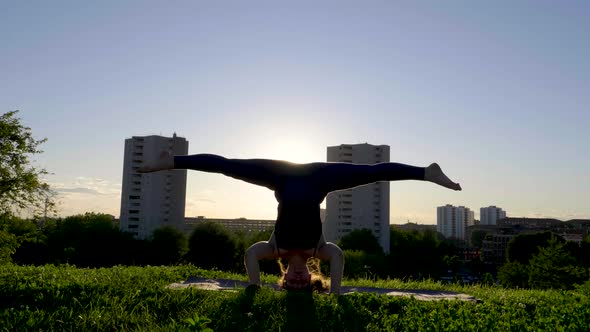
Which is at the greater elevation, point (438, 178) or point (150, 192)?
point (150, 192)

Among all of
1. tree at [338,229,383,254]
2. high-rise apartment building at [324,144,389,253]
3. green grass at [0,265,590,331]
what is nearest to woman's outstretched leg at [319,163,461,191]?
green grass at [0,265,590,331]

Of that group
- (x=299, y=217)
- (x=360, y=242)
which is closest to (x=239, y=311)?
(x=299, y=217)

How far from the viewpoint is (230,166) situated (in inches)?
330

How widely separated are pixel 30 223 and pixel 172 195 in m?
66.9

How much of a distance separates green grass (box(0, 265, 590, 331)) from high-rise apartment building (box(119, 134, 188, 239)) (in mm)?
80646

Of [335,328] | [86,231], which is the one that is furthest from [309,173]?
[86,231]

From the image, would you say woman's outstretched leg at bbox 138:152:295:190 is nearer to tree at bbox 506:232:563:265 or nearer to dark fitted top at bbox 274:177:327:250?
dark fitted top at bbox 274:177:327:250

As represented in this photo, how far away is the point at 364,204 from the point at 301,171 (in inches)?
3479

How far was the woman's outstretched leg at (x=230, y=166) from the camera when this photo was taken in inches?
326

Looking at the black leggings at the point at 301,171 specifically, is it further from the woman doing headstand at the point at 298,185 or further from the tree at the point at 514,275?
the tree at the point at 514,275

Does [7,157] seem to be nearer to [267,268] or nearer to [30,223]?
[30,223]

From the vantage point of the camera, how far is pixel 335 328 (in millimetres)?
5832

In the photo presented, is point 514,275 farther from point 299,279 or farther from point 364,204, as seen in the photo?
point 364,204

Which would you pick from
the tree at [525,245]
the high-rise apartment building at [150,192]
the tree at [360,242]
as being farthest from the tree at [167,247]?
the tree at [525,245]
